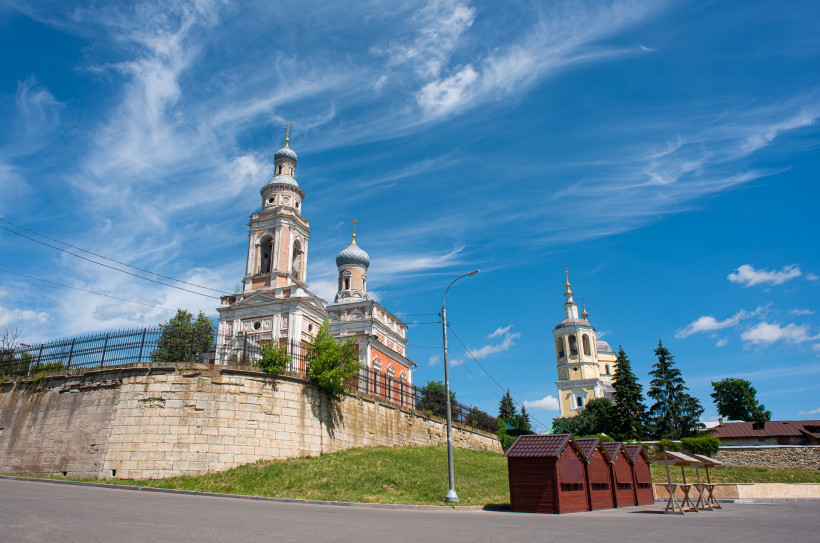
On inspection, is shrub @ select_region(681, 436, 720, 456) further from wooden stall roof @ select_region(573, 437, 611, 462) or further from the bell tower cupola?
the bell tower cupola

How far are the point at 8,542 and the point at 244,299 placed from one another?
3206 cm

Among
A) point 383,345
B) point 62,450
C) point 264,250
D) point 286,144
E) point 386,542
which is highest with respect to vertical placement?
point 286,144

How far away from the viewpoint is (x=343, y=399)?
886 inches

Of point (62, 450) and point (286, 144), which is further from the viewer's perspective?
point (286, 144)

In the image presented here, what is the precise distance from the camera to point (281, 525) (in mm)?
8836

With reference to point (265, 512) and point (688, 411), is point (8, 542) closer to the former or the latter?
point (265, 512)

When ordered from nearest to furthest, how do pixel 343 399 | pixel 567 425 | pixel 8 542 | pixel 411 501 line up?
pixel 8 542
pixel 411 501
pixel 343 399
pixel 567 425

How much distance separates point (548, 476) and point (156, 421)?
13041mm

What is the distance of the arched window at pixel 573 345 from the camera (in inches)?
3406

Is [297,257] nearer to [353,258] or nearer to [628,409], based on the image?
[353,258]

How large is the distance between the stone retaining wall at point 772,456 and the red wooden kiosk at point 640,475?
2274cm

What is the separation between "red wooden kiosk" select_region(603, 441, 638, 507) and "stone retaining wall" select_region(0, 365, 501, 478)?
10.7m

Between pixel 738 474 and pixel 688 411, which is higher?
pixel 688 411

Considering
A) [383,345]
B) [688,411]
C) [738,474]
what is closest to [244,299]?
[383,345]
